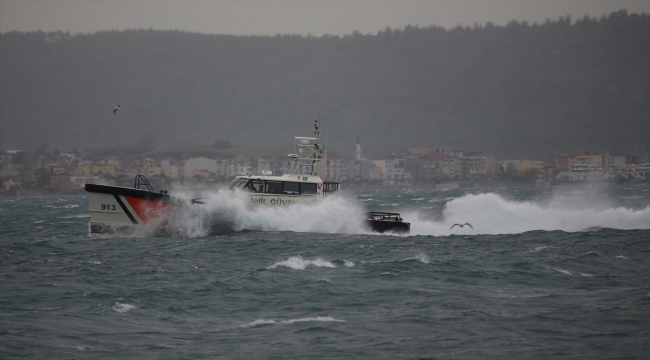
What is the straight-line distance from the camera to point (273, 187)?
38469 mm

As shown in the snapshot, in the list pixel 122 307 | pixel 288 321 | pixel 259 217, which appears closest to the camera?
pixel 288 321

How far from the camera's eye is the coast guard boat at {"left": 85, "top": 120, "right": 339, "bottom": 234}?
36.3 meters

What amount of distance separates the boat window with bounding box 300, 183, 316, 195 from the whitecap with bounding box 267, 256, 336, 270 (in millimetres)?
8859

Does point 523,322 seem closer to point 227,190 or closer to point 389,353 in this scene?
point 389,353

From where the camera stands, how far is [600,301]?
902 inches

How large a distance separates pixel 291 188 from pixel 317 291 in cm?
1449

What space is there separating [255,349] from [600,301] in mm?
10079

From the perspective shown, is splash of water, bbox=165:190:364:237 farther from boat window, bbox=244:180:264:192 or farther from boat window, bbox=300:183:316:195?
boat window, bbox=300:183:316:195

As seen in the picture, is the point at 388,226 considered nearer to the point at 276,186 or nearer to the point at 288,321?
the point at 276,186

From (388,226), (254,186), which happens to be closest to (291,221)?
(254,186)

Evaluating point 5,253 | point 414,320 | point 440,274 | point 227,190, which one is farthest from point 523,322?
point 5,253

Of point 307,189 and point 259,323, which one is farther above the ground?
point 307,189

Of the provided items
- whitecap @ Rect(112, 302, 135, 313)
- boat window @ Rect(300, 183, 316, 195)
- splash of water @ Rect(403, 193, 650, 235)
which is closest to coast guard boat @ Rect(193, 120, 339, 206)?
boat window @ Rect(300, 183, 316, 195)

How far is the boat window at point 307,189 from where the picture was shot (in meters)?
38.6
